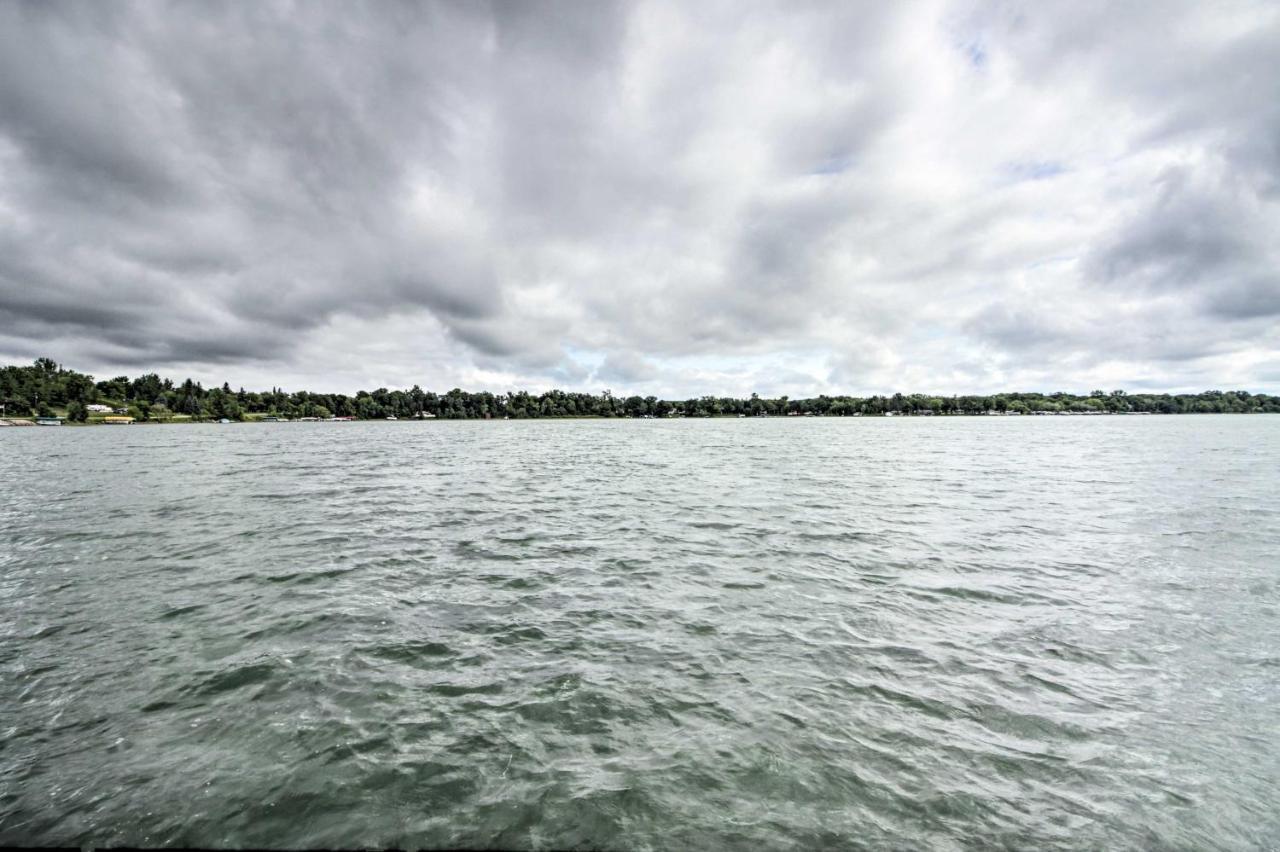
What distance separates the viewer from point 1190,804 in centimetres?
623

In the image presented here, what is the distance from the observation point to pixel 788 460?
55.7 metres

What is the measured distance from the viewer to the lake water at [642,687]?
6035 millimetres

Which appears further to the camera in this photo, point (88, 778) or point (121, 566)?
point (121, 566)

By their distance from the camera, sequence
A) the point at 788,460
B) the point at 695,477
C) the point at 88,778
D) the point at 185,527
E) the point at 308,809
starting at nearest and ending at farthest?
the point at 308,809, the point at 88,778, the point at 185,527, the point at 695,477, the point at 788,460

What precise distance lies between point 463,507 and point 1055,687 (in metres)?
24.4

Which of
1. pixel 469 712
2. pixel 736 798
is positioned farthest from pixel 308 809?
pixel 736 798

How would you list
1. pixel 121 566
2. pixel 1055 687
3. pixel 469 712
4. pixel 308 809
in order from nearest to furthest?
pixel 308 809, pixel 469 712, pixel 1055 687, pixel 121 566

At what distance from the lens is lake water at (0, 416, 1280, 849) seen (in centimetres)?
604

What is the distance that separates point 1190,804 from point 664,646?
7.35m

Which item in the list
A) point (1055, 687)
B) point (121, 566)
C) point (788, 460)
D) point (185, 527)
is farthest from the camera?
point (788, 460)

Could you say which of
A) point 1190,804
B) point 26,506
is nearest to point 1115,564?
point 1190,804

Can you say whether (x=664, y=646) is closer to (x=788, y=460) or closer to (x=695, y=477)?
(x=695, y=477)

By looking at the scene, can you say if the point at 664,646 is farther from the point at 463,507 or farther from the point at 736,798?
the point at 463,507

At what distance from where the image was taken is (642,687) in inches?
351
